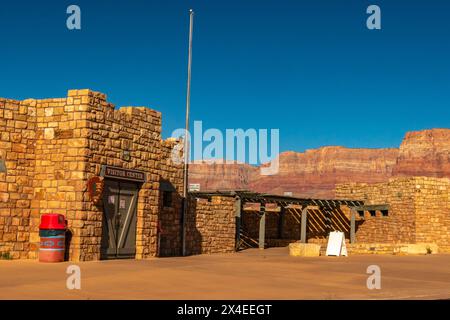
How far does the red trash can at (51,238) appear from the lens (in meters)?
14.1

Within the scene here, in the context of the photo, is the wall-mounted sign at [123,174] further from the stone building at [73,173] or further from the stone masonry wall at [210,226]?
the stone masonry wall at [210,226]

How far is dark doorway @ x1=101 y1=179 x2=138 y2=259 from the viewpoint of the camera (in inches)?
620

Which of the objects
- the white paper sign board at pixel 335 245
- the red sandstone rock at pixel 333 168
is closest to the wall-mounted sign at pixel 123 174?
the white paper sign board at pixel 335 245

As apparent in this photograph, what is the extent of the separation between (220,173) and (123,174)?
121 meters

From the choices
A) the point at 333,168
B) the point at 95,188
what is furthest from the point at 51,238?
the point at 333,168

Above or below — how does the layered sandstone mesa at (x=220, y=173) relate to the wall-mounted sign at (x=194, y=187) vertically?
above

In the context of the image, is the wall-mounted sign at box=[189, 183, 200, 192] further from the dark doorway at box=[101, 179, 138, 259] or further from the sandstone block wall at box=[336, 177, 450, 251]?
the dark doorway at box=[101, 179, 138, 259]

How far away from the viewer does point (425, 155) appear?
128500mm

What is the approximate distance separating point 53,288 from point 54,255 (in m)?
5.18

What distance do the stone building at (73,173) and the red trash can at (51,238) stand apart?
485 mm

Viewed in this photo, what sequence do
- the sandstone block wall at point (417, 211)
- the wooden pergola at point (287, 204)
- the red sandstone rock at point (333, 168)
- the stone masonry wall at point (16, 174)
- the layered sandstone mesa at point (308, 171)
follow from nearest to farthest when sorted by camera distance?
1. the stone masonry wall at point (16, 174)
2. the wooden pergola at point (287, 204)
3. the sandstone block wall at point (417, 211)
4. the red sandstone rock at point (333, 168)
5. the layered sandstone mesa at point (308, 171)
